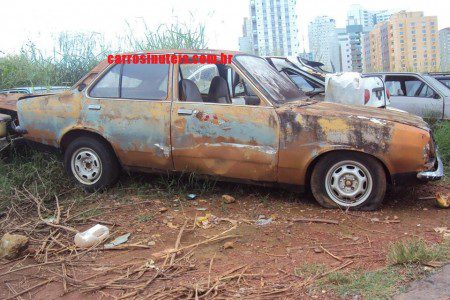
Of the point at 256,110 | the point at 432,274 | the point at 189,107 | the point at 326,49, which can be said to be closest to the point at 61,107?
the point at 189,107

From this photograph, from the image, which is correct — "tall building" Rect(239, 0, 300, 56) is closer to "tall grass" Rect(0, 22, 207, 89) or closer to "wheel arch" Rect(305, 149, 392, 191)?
"tall grass" Rect(0, 22, 207, 89)

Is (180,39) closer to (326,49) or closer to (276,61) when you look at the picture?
(276,61)

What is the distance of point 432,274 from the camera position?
3.06 meters

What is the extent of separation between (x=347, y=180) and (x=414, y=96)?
5.30 metres

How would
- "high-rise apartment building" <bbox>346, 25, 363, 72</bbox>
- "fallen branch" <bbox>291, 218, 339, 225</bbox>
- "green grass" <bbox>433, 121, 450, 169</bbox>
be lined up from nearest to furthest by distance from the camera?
"fallen branch" <bbox>291, 218, 339, 225</bbox>, "green grass" <bbox>433, 121, 450, 169</bbox>, "high-rise apartment building" <bbox>346, 25, 363, 72</bbox>

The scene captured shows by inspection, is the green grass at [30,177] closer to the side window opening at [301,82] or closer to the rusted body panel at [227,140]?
the rusted body panel at [227,140]

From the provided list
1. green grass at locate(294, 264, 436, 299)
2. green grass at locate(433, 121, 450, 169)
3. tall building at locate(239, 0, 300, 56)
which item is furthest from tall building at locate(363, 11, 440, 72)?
green grass at locate(294, 264, 436, 299)

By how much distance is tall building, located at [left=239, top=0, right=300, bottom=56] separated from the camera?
532 inches

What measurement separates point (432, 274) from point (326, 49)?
10637 mm

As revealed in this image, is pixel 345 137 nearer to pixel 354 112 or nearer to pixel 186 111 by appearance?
pixel 354 112

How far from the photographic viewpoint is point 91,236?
397 centimetres

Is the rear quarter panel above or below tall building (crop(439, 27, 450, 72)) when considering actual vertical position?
below

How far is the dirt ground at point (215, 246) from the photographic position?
10.2ft

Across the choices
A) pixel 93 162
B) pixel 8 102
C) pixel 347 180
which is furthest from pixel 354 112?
pixel 8 102
